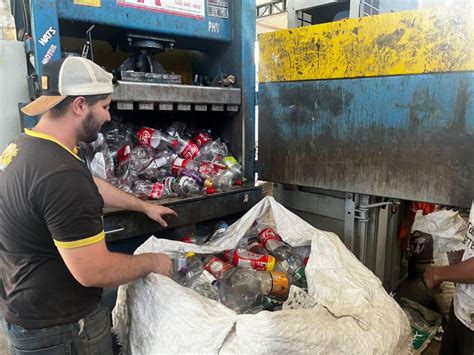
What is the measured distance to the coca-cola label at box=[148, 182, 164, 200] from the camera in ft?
5.29

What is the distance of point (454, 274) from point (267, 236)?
2.28ft

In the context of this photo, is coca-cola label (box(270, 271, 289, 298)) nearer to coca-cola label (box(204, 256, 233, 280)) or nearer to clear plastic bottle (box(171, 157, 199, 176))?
coca-cola label (box(204, 256, 233, 280))

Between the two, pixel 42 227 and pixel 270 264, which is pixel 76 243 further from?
pixel 270 264

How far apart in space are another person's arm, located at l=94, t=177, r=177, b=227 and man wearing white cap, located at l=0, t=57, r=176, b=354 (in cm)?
27

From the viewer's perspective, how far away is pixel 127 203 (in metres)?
1.41

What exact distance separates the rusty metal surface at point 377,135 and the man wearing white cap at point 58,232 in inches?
33.2

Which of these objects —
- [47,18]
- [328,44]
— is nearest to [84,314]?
[47,18]

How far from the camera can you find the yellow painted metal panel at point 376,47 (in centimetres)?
122

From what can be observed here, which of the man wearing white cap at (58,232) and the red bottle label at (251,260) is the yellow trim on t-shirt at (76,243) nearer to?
the man wearing white cap at (58,232)

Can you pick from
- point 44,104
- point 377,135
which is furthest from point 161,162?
point 377,135

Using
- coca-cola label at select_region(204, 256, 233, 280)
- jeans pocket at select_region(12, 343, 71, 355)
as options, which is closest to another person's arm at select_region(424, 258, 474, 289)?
coca-cola label at select_region(204, 256, 233, 280)

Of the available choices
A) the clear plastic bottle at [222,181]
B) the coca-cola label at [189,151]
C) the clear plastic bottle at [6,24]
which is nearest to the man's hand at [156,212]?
the clear plastic bottle at [222,181]

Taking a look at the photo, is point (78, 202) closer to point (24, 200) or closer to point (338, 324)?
point (24, 200)

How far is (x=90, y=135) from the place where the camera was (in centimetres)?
115
